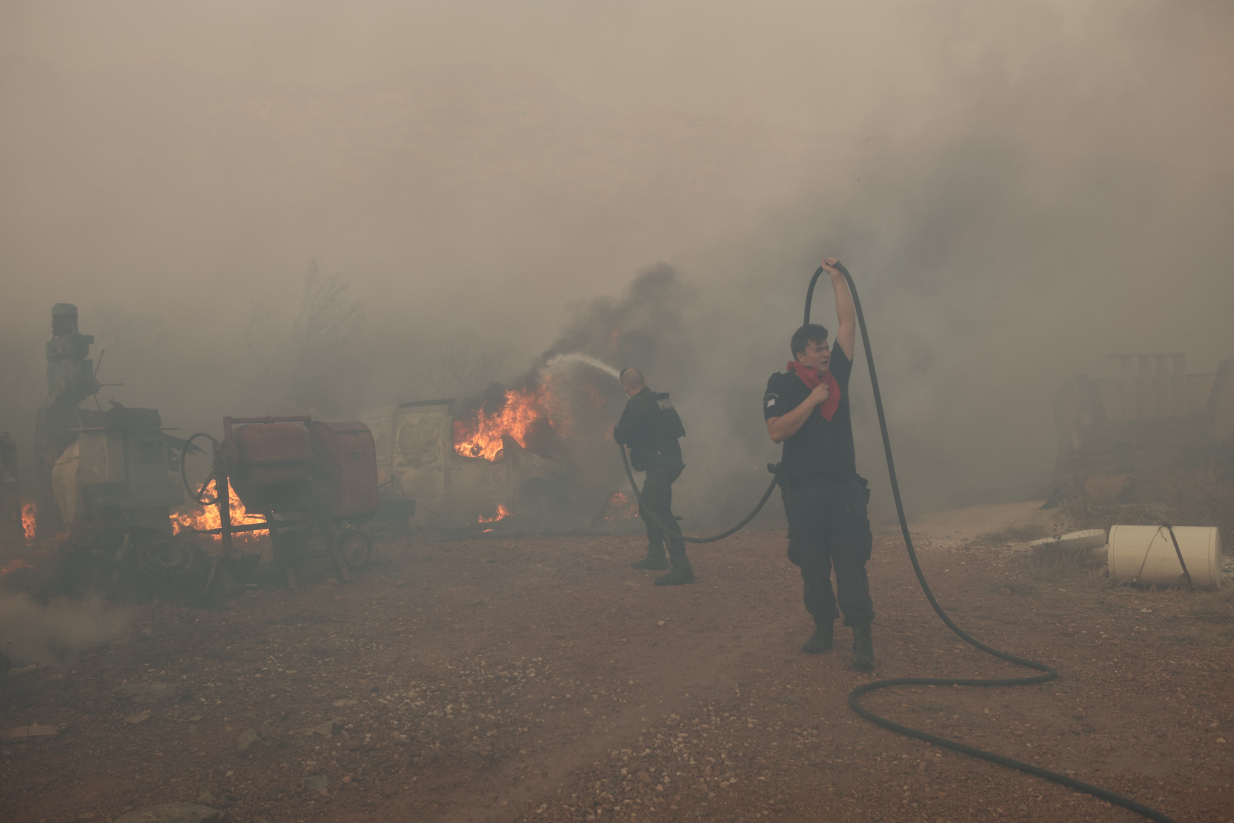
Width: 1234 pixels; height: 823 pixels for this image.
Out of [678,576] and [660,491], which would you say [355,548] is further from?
[678,576]

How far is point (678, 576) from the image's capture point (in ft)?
23.8

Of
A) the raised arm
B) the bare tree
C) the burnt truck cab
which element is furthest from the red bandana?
the bare tree

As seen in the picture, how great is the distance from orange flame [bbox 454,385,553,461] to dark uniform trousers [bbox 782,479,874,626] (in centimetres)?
925

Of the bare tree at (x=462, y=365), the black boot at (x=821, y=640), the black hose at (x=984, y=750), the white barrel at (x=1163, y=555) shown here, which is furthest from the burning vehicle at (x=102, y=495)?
the bare tree at (x=462, y=365)

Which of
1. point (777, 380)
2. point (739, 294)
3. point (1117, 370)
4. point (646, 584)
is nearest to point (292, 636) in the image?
point (646, 584)

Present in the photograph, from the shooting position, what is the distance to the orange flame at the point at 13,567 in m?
8.84

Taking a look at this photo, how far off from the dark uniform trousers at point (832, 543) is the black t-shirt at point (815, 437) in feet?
0.32

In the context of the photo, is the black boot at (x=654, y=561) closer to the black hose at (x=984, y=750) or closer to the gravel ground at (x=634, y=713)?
the gravel ground at (x=634, y=713)

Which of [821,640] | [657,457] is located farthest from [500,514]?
[821,640]

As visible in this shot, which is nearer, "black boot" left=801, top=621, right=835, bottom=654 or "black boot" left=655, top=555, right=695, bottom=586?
"black boot" left=801, top=621, right=835, bottom=654

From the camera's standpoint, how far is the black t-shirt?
4.54 meters

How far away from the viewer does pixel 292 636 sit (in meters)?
6.17

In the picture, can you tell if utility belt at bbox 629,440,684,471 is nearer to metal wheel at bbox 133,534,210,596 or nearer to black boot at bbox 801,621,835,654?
black boot at bbox 801,621,835,654

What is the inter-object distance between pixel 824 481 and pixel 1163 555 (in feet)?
11.8
